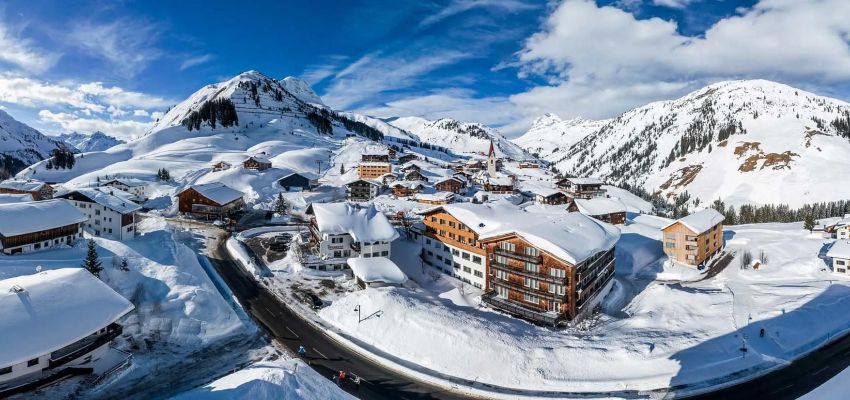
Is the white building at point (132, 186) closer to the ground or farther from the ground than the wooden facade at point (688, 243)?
farther from the ground

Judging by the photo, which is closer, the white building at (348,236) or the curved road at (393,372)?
the curved road at (393,372)

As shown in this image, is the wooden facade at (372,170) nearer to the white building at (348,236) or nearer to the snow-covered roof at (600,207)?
the snow-covered roof at (600,207)

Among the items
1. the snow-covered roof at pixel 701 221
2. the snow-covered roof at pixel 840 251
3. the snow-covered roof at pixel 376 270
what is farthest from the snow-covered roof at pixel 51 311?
the snow-covered roof at pixel 840 251

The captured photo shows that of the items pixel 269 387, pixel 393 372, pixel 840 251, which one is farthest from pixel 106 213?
pixel 840 251

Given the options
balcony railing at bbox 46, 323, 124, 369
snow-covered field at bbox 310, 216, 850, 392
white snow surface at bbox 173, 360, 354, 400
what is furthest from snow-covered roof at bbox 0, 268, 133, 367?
snow-covered field at bbox 310, 216, 850, 392

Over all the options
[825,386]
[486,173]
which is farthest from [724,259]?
[486,173]

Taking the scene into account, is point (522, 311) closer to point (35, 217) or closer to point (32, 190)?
point (35, 217)

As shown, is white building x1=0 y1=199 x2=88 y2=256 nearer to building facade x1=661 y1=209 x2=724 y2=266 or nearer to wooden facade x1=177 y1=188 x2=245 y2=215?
wooden facade x1=177 y1=188 x2=245 y2=215
